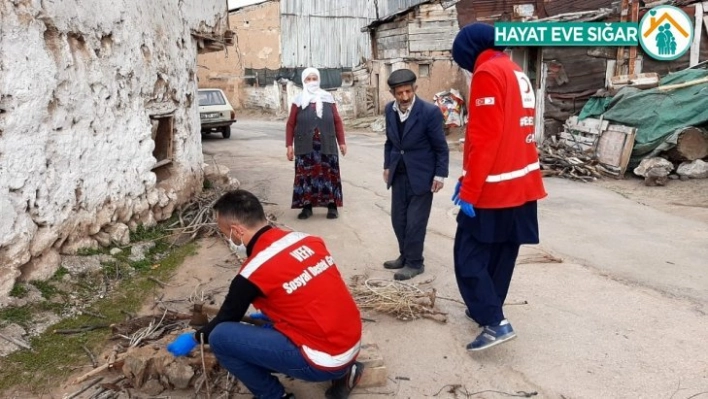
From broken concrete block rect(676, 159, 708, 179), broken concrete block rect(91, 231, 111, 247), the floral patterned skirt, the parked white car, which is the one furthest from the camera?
the parked white car

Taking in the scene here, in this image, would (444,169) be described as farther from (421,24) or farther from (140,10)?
(421,24)

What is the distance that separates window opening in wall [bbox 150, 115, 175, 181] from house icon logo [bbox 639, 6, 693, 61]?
9.38 m

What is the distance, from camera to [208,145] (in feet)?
48.4

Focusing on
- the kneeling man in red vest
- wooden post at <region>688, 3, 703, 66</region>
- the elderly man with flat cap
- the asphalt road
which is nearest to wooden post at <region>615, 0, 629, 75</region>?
wooden post at <region>688, 3, 703, 66</region>

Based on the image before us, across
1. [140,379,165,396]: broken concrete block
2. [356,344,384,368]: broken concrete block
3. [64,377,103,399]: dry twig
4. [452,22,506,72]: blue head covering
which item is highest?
[452,22,506,72]: blue head covering

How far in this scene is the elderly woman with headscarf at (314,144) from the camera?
6590mm

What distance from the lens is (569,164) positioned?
1041cm

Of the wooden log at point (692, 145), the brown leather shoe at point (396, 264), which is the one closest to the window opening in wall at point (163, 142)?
the brown leather shoe at point (396, 264)

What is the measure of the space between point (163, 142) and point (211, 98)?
10.5m

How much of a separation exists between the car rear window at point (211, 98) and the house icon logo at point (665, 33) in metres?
10.9

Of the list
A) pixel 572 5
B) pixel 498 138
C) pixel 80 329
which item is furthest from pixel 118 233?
pixel 572 5

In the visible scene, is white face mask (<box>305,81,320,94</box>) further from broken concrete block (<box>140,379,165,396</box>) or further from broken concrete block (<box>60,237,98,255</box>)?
broken concrete block (<box>140,379,165,396</box>)

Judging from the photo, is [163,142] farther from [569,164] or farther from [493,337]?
[569,164]

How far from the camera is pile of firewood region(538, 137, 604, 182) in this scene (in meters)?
10.1
